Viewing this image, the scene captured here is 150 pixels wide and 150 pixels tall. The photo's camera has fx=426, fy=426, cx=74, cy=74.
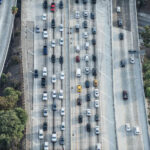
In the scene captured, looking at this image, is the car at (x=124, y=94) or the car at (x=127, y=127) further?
the car at (x=124, y=94)

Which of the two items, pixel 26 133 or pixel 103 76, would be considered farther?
pixel 103 76

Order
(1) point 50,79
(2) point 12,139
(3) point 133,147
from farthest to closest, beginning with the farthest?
(1) point 50,79 < (3) point 133,147 < (2) point 12,139

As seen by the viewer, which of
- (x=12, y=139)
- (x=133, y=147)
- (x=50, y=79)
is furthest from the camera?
(x=50, y=79)

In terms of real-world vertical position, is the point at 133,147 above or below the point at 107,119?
below

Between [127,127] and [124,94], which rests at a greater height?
[124,94]

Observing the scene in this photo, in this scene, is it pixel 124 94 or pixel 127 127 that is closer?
pixel 127 127

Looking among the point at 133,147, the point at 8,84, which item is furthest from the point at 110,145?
the point at 8,84

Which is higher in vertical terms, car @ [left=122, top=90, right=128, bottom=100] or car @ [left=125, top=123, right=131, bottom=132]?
car @ [left=122, top=90, right=128, bottom=100]

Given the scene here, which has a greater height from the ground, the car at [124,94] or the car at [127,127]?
the car at [124,94]

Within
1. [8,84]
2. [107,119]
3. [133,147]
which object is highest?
[8,84]

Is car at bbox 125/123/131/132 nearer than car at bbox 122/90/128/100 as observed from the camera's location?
Yes

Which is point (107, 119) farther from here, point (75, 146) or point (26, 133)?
point (26, 133)
